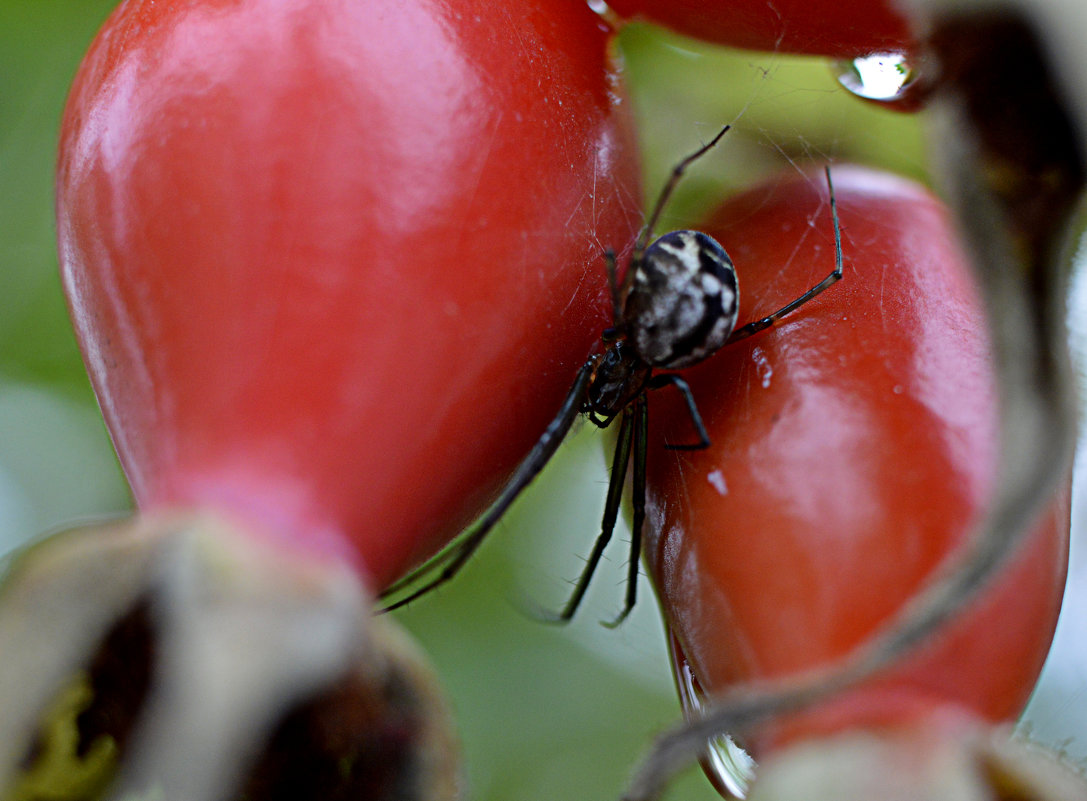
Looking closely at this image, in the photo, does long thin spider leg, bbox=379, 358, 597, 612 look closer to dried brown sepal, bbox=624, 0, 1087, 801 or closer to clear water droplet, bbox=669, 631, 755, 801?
clear water droplet, bbox=669, 631, 755, 801

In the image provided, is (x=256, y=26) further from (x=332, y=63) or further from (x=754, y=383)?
(x=754, y=383)

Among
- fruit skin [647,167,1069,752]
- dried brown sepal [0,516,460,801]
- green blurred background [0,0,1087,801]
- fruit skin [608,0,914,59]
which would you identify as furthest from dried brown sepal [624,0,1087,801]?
green blurred background [0,0,1087,801]

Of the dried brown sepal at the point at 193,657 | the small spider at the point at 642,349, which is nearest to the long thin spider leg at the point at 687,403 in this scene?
the small spider at the point at 642,349

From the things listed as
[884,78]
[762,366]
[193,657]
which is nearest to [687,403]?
[762,366]

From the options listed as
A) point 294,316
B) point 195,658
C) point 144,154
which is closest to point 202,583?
point 195,658

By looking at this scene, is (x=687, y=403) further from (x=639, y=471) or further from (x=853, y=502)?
(x=853, y=502)
